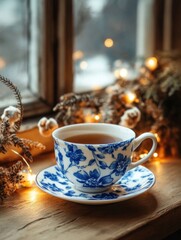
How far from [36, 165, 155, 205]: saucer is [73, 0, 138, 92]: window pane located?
0.41 metres

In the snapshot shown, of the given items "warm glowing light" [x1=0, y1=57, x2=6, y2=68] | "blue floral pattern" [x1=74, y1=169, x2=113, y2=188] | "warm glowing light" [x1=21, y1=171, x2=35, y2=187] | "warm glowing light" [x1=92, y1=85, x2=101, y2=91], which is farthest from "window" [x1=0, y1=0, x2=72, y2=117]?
"blue floral pattern" [x1=74, y1=169, x2=113, y2=188]

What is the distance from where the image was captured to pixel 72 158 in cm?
97

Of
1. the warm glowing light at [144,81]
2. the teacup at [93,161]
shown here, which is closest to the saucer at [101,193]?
the teacup at [93,161]

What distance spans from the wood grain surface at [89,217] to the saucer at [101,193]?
19 mm

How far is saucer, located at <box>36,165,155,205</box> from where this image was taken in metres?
0.97

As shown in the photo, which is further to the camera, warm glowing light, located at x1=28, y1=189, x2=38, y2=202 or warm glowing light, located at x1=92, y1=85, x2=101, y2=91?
warm glowing light, located at x1=92, y1=85, x2=101, y2=91

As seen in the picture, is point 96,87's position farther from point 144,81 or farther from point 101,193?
point 101,193

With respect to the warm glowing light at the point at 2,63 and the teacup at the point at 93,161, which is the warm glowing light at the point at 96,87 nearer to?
the warm glowing light at the point at 2,63

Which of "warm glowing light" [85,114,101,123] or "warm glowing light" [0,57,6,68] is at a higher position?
"warm glowing light" [0,57,6,68]

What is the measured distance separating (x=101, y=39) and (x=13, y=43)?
298 mm

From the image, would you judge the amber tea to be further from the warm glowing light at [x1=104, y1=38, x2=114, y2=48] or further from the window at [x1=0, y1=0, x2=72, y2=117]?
the warm glowing light at [x1=104, y1=38, x2=114, y2=48]

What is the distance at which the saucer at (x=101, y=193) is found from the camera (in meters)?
0.97

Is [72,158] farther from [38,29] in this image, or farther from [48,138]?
[38,29]

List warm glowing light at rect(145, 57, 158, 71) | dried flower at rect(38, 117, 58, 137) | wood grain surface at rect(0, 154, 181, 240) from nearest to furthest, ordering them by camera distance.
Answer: wood grain surface at rect(0, 154, 181, 240)
dried flower at rect(38, 117, 58, 137)
warm glowing light at rect(145, 57, 158, 71)
